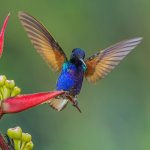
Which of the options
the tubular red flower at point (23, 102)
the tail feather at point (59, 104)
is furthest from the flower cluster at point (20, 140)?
the tail feather at point (59, 104)

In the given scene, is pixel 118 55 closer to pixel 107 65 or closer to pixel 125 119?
pixel 107 65

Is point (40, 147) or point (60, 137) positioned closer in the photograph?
point (40, 147)

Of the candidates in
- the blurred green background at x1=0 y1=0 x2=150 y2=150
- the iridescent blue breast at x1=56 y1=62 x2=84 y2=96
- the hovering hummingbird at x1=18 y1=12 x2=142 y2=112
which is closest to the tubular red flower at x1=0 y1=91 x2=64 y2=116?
the hovering hummingbird at x1=18 y1=12 x2=142 y2=112

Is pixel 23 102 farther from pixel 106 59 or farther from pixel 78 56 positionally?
pixel 106 59

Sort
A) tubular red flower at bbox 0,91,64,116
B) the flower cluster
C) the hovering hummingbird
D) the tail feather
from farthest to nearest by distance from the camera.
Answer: the hovering hummingbird → the tail feather → the flower cluster → tubular red flower at bbox 0,91,64,116

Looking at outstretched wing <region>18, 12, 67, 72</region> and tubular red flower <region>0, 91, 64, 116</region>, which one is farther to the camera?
outstretched wing <region>18, 12, 67, 72</region>

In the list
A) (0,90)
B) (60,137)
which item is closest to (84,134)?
(60,137)

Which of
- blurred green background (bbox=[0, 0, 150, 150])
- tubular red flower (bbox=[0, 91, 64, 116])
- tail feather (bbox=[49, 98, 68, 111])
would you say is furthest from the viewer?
blurred green background (bbox=[0, 0, 150, 150])

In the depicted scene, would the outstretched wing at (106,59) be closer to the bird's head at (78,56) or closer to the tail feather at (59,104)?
the bird's head at (78,56)

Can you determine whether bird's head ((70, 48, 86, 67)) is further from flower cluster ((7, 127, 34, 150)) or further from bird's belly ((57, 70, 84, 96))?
flower cluster ((7, 127, 34, 150))
